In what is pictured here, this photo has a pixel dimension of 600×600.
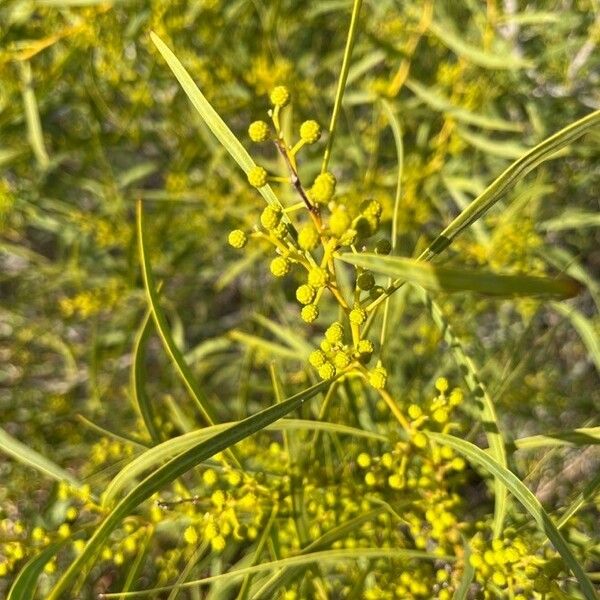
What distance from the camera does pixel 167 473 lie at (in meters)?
0.72

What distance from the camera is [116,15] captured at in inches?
77.5

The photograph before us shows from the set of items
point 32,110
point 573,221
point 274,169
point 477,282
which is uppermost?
point 274,169

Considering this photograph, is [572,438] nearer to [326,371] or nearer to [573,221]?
[326,371]

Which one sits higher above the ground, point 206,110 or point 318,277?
point 206,110

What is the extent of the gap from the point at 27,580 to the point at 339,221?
0.60 meters

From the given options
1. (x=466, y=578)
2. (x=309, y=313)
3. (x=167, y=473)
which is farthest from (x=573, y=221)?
(x=167, y=473)

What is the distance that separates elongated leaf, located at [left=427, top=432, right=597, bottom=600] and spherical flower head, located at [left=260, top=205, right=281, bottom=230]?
1.28 ft

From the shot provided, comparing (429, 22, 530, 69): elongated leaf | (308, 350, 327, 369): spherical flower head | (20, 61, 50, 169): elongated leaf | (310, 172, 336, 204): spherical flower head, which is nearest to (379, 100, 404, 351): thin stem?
(308, 350, 327, 369): spherical flower head

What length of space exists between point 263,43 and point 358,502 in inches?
65.6

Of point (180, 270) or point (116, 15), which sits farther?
point (180, 270)

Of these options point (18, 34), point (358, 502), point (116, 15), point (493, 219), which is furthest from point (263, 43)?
point (358, 502)

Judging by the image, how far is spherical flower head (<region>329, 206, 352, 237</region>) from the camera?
0.64m

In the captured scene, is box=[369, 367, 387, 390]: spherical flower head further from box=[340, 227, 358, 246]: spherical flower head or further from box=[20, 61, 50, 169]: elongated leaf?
box=[20, 61, 50, 169]: elongated leaf

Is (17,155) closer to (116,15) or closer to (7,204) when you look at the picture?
(7,204)
